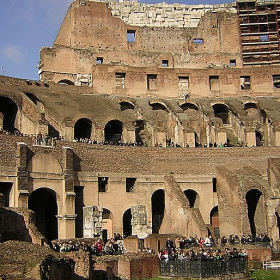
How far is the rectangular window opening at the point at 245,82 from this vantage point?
49.5 m

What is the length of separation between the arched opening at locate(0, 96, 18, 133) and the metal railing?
20.7 metres

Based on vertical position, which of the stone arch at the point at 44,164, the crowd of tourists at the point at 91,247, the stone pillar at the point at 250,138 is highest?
the stone pillar at the point at 250,138

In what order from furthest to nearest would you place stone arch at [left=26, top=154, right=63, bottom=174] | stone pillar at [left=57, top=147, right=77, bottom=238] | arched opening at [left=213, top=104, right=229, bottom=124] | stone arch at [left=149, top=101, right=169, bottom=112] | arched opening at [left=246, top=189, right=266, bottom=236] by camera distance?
arched opening at [left=213, top=104, right=229, bottom=124]
stone arch at [left=149, top=101, right=169, bottom=112]
arched opening at [left=246, top=189, right=266, bottom=236]
stone pillar at [left=57, top=147, right=77, bottom=238]
stone arch at [left=26, top=154, right=63, bottom=174]

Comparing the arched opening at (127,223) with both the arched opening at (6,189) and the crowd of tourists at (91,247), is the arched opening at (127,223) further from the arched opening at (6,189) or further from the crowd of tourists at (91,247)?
the arched opening at (6,189)

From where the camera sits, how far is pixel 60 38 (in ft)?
178

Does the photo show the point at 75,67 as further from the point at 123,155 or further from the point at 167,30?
the point at 123,155

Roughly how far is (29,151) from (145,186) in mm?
8597

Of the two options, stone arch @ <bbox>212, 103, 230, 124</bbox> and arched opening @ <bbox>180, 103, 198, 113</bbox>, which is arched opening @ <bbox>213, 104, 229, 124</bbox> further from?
arched opening @ <bbox>180, 103, 198, 113</bbox>

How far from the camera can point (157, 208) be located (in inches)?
1382

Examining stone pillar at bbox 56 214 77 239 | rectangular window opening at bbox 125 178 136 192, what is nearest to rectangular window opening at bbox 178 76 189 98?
rectangular window opening at bbox 125 178 136 192

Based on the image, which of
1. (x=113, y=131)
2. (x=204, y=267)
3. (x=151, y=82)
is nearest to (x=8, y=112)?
(x=113, y=131)

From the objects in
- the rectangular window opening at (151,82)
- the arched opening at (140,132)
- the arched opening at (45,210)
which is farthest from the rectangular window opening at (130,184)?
the rectangular window opening at (151,82)

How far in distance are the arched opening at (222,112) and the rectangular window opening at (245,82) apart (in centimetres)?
357

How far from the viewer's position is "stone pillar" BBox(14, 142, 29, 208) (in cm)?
2705
